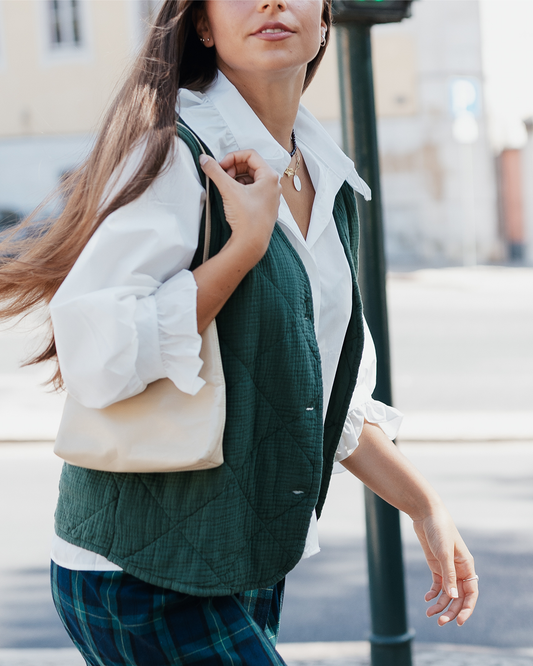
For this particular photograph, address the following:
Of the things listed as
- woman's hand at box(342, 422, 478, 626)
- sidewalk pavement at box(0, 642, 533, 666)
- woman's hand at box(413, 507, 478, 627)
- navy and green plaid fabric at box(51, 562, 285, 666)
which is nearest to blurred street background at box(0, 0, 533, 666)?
sidewalk pavement at box(0, 642, 533, 666)

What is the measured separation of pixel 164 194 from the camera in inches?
51.2

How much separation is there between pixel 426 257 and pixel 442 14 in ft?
20.1

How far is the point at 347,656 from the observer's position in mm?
3348

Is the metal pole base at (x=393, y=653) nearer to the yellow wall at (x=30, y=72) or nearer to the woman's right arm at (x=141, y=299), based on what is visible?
the woman's right arm at (x=141, y=299)

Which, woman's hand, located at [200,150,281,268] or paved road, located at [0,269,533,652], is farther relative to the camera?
paved road, located at [0,269,533,652]

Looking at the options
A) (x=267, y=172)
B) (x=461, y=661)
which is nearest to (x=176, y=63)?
(x=267, y=172)

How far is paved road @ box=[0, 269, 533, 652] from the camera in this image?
3799mm

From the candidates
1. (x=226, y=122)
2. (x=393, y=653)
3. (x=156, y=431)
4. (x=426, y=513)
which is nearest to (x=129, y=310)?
(x=156, y=431)

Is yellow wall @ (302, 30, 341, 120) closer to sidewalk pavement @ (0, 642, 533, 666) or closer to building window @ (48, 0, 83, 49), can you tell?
building window @ (48, 0, 83, 49)

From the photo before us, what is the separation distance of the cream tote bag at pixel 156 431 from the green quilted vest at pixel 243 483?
0.18 ft

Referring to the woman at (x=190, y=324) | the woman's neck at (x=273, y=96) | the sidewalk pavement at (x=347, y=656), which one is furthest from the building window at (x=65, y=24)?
the woman at (x=190, y=324)

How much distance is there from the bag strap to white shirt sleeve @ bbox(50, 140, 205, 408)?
5cm

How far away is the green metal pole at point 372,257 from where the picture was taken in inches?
111

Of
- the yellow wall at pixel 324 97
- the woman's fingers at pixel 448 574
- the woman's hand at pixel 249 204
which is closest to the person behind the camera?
the woman's hand at pixel 249 204
